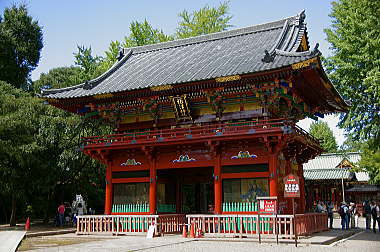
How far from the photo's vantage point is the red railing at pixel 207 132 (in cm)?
1756

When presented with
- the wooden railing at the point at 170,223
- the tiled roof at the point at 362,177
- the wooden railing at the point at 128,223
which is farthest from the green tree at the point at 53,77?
the tiled roof at the point at 362,177

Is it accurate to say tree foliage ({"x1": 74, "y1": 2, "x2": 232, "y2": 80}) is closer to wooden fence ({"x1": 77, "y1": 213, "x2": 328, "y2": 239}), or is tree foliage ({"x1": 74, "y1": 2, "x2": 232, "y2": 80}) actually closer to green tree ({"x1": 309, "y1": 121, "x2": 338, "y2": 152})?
wooden fence ({"x1": 77, "y1": 213, "x2": 328, "y2": 239})

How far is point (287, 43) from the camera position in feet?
70.6

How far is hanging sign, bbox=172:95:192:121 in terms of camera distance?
20672mm

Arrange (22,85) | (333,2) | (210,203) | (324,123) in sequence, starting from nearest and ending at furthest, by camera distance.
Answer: (210,203) → (333,2) → (22,85) → (324,123)

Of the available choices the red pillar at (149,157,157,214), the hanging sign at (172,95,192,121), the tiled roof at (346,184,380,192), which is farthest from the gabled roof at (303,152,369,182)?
the red pillar at (149,157,157,214)

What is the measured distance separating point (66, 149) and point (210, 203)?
11082 millimetres

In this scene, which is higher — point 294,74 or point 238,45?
point 238,45

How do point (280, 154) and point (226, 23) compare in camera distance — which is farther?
point (226, 23)

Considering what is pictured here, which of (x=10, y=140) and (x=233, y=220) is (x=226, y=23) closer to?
(x=10, y=140)

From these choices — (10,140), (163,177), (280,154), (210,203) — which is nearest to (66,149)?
(10,140)

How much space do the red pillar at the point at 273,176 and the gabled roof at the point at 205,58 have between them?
415cm

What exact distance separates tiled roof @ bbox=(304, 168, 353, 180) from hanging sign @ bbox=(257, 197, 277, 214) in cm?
2969

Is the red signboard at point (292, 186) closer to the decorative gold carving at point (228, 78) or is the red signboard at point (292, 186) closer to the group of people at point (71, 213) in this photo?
the decorative gold carving at point (228, 78)
